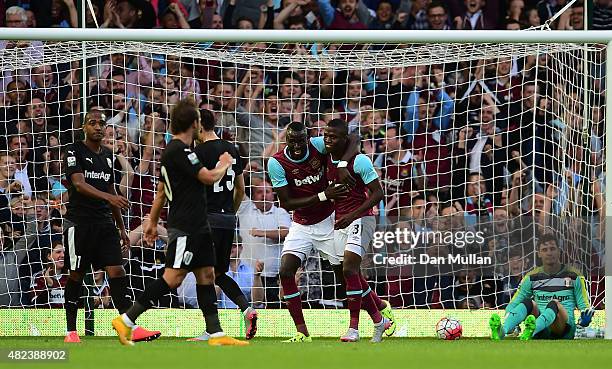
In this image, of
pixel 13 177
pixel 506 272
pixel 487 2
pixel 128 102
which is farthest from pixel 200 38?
pixel 487 2

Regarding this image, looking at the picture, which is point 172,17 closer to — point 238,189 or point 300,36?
point 300,36

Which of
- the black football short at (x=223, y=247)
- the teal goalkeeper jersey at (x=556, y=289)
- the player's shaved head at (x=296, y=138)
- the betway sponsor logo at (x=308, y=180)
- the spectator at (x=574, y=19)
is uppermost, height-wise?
the spectator at (x=574, y=19)

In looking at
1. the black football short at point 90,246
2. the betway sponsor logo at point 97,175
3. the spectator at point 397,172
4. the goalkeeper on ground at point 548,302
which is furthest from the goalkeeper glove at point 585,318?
the betway sponsor logo at point 97,175

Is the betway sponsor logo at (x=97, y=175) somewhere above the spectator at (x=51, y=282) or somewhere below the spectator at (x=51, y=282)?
above

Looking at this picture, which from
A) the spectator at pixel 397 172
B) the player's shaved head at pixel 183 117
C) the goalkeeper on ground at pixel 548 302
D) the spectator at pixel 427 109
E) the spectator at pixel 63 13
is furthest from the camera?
the spectator at pixel 63 13

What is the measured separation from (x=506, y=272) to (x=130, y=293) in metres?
3.99

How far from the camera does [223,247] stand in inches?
425

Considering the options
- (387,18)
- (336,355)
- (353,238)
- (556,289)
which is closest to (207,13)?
(387,18)

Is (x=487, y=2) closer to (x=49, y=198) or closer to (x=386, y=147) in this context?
(x=386, y=147)

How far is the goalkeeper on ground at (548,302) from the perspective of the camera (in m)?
11.1

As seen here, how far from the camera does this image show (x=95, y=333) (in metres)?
11.7

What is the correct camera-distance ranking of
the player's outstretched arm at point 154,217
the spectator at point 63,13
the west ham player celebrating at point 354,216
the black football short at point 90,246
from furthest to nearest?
the spectator at point 63,13
the black football short at point 90,246
the west ham player celebrating at point 354,216
the player's outstretched arm at point 154,217

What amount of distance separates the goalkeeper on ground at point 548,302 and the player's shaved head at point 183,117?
3780 mm

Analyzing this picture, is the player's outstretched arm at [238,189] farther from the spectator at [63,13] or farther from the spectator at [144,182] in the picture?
the spectator at [63,13]
